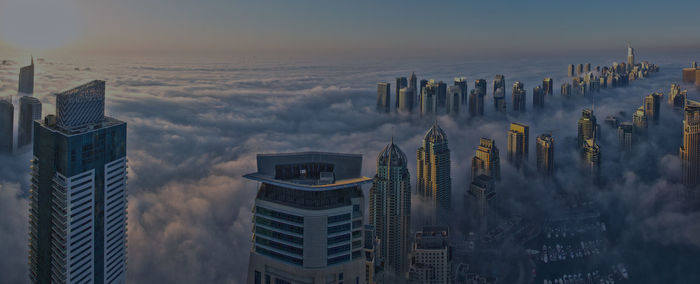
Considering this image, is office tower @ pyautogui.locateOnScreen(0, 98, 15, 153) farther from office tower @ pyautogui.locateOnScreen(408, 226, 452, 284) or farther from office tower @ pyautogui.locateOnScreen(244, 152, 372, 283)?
office tower @ pyautogui.locateOnScreen(408, 226, 452, 284)

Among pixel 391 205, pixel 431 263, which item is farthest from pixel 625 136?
pixel 431 263

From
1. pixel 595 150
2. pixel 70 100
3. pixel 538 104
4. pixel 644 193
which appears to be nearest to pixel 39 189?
pixel 70 100

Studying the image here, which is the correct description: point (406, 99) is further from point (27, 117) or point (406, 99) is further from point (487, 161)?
point (27, 117)

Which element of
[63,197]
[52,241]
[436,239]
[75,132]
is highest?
[75,132]

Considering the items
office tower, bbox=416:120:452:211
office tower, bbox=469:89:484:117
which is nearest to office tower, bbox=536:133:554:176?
office tower, bbox=469:89:484:117

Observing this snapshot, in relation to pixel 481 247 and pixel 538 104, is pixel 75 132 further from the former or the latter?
pixel 538 104

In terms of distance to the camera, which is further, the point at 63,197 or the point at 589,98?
the point at 589,98

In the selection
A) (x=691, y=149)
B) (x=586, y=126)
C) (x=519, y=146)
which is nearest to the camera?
(x=691, y=149)
